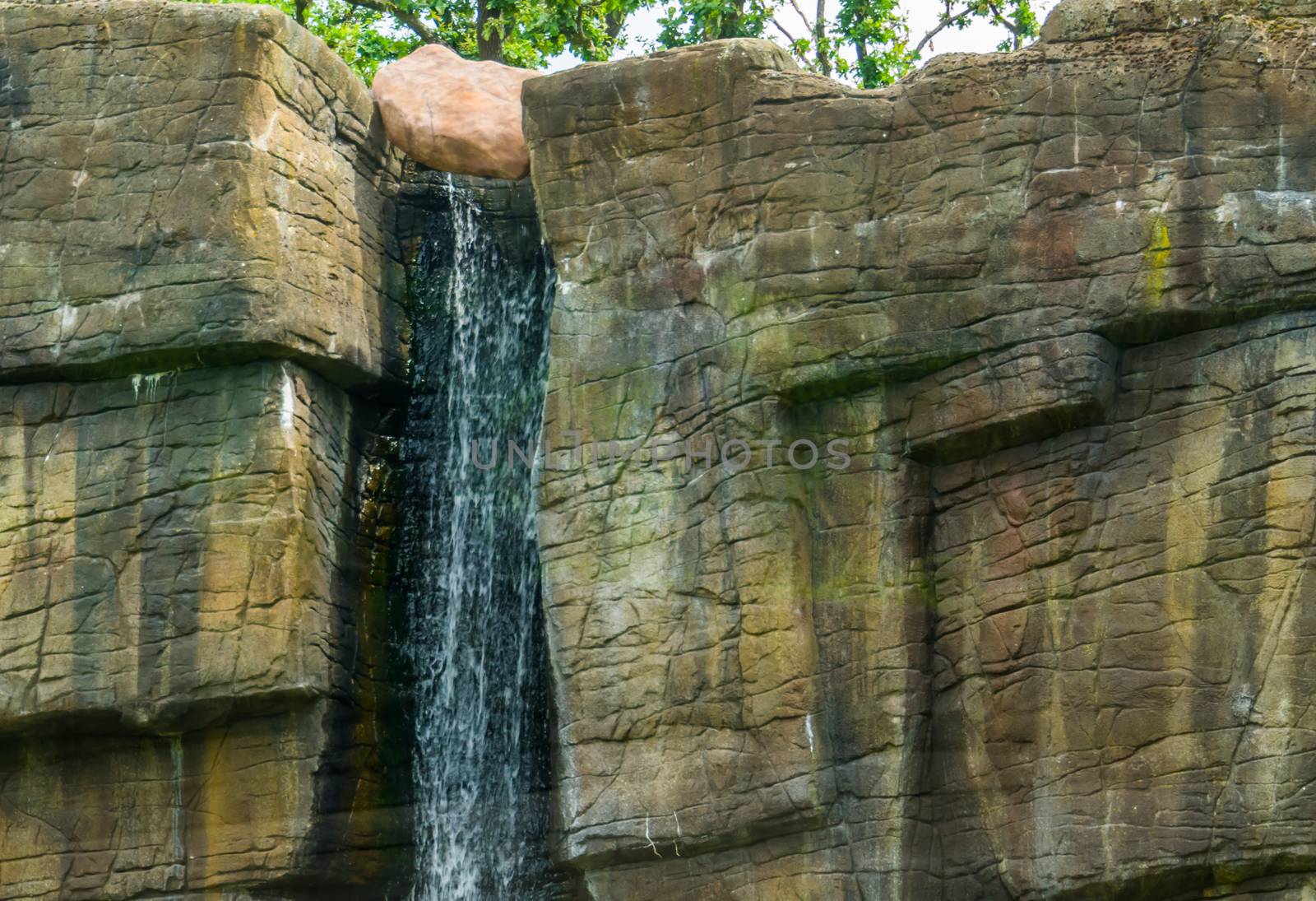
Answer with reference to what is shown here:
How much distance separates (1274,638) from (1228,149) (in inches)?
106

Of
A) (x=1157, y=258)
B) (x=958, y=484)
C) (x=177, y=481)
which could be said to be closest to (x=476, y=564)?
(x=177, y=481)

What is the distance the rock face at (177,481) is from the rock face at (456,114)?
35.8 inches

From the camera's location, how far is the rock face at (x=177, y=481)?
1241cm

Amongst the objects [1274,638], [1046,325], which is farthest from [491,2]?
[1274,638]

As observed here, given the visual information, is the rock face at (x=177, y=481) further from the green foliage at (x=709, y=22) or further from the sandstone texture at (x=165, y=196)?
the green foliage at (x=709, y=22)

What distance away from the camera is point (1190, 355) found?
1168 centimetres

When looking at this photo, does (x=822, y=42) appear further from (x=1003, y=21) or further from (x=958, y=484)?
(x=958, y=484)

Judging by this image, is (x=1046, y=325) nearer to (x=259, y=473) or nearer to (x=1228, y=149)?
(x=1228, y=149)

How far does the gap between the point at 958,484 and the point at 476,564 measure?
3332 mm

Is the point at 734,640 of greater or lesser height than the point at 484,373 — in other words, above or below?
below

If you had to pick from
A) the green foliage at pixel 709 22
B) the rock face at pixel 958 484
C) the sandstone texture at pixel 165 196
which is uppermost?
the green foliage at pixel 709 22

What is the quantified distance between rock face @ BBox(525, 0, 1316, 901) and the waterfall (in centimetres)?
110

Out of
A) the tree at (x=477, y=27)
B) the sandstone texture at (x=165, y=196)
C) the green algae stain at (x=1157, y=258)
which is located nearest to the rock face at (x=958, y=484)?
the green algae stain at (x=1157, y=258)

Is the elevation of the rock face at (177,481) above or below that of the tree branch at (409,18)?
below
